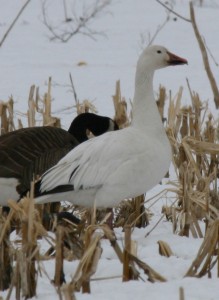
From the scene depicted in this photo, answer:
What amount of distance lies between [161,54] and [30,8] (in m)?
10.6

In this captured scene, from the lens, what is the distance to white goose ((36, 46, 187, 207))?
22.3 feet

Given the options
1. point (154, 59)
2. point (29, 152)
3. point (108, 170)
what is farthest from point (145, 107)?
point (29, 152)

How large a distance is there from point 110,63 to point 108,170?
785 cm

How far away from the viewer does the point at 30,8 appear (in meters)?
17.9

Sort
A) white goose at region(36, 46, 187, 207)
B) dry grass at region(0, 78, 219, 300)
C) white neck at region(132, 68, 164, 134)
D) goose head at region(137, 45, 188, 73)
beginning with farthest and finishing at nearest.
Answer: goose head at region(137, 45, 188, 73) < white neck at region(132, 68, 164, 134) < white goose at region(36, 46, 187, 207) < dry grass at region(0, 78, 219, 300)

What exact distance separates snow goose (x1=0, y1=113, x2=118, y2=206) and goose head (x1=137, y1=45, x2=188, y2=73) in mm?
755

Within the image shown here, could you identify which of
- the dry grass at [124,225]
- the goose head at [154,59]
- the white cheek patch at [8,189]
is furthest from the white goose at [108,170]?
the goose head at [154,59]

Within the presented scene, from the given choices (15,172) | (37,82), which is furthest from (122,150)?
(37,82)

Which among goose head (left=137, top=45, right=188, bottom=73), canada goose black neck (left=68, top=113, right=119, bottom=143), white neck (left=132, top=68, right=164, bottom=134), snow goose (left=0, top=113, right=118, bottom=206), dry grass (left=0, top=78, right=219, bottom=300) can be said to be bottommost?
dry grass (left=0, top=78, right=219, bottom=300)

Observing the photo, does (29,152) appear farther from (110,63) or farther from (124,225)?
(110,63)

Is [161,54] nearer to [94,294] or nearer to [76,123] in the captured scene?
[76,123]

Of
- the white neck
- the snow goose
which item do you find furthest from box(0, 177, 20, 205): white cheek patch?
the white neck

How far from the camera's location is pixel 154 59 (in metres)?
7.54

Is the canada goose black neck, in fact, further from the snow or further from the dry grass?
the snow
